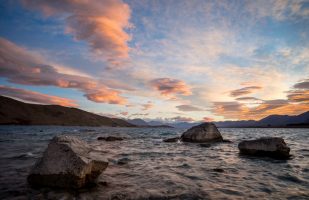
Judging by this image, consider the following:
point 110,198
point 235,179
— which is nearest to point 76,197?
point 110,198

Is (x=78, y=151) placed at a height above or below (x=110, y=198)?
above

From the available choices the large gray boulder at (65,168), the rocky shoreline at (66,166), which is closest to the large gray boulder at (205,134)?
the rocky shoreline at (66,166)

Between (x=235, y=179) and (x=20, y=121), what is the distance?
218301 millimetres

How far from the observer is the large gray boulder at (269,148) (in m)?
17.1

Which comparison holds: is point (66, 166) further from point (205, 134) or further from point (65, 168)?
point (205, 134)

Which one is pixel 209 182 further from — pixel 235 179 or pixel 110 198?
pixel 110 198

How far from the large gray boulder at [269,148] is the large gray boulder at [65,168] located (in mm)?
14274

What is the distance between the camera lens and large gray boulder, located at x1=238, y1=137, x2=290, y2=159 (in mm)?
17141

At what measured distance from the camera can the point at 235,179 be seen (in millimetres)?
10070

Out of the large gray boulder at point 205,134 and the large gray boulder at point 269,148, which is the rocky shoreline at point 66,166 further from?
the large gray boulder at point 205,134

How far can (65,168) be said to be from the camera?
827cm

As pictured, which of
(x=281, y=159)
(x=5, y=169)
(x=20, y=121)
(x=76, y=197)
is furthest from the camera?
(x=20, y=121)

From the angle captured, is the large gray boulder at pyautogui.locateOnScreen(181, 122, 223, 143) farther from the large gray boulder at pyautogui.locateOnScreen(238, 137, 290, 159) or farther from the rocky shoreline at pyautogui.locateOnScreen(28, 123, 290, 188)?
the rocky shoreline at pyautogui.locateOnScreen(28, 123, 290, 188)

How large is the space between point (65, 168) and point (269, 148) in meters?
16.2
